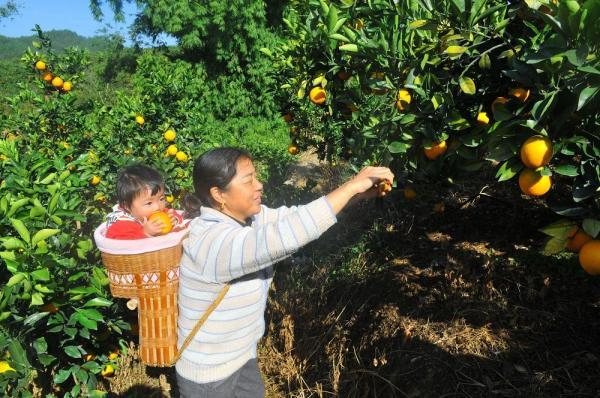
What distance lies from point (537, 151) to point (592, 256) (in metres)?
0.27

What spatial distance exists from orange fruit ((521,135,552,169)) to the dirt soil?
93 cm

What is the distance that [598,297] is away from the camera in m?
2.53

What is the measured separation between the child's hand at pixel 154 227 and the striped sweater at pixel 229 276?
0.33 metres

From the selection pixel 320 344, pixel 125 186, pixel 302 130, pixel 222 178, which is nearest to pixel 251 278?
pixel 222 178

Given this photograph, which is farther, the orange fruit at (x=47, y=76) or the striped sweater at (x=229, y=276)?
the orange fruit at (x=47, y=76)

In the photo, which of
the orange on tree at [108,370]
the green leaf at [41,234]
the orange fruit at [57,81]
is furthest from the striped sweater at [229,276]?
the orange fruit at [57,81]

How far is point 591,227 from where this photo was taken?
1.02 metres

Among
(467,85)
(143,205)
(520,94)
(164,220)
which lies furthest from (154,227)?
(520,94)

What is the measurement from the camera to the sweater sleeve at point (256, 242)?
138cm

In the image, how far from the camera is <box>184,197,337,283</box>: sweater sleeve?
1.38 m

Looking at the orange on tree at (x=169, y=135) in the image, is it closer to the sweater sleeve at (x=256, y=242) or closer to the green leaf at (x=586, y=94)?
the sweater sleeve at (x=256, y=242)

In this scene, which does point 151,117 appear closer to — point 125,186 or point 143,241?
point 125,186

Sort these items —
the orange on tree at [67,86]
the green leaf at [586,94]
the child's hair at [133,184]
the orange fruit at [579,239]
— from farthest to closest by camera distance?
the orange on tree at [67,86] < the child's hair at [133,184] < the orange fruit at [579,239] < the green leaf at [586,94]

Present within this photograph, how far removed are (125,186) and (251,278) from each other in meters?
0.83
